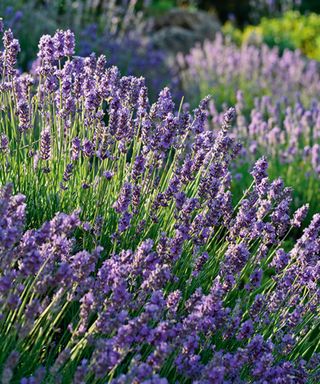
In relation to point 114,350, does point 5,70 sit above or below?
above

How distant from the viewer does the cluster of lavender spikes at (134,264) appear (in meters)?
2.21

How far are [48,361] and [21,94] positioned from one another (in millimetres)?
1511

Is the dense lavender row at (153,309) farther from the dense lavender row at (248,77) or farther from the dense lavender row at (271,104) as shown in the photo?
the dense lavender row at (248,77)

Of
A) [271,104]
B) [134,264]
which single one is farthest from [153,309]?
[271,104]

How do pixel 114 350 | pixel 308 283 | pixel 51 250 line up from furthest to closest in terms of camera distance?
1. pixel 308 283
2. pixel 51 250
3. pixel 114 350

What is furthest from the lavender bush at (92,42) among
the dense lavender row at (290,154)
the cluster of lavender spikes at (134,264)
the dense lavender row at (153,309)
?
the dense lavender row at (153,309)

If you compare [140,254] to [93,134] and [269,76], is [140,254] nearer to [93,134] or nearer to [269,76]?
[93,134]

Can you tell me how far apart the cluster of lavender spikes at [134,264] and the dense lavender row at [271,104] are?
1963mm

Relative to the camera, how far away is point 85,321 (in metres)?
2.26

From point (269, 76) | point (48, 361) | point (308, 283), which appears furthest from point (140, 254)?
point (269, 76)

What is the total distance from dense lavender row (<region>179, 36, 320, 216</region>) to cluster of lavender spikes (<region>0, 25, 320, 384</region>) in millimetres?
1963

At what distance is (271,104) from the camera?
7.55 m

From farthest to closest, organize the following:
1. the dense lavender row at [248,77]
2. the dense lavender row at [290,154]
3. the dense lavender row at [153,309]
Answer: the dense lavender row at [248,77] → the dense lavender row at [290,154] → the dense lavender row at [153,309]

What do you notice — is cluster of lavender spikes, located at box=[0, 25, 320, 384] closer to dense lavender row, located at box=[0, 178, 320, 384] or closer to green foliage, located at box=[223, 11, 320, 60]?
dense lavender row, located at box=[0, 178, 320, 384]
